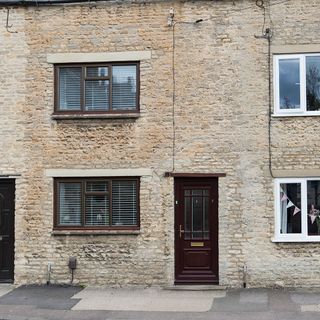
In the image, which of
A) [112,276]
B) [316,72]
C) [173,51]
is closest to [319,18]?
[316,72]

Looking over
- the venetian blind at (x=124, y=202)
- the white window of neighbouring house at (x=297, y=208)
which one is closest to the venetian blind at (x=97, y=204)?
the venetian blind at (x=124, y=202)

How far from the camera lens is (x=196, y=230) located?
14023mm

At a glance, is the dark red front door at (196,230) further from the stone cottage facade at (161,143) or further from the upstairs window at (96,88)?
the upstairs window at (96,88)

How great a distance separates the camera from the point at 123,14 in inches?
562

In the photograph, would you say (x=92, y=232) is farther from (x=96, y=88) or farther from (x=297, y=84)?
(x=297, y=84)

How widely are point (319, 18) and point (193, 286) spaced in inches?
274

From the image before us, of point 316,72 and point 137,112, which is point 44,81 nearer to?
point 137,112

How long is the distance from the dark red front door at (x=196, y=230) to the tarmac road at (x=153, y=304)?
24.7 inches

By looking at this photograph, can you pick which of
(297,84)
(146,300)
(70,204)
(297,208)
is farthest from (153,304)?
→ (297,84)

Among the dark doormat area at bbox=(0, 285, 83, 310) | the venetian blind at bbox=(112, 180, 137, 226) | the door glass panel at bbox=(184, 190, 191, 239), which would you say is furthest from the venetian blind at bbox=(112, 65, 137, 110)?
the dark doormat area at bbox=(0, 285, 83, 310)

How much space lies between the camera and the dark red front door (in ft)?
45.6

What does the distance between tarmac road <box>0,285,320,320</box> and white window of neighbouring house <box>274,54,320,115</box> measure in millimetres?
4222

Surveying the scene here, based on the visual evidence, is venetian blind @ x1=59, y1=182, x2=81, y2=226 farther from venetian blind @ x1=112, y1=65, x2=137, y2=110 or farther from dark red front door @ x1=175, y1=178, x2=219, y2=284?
dark red front door @ x1=175, y1=178, x2=219, y2=284

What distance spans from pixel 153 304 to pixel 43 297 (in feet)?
8.33
